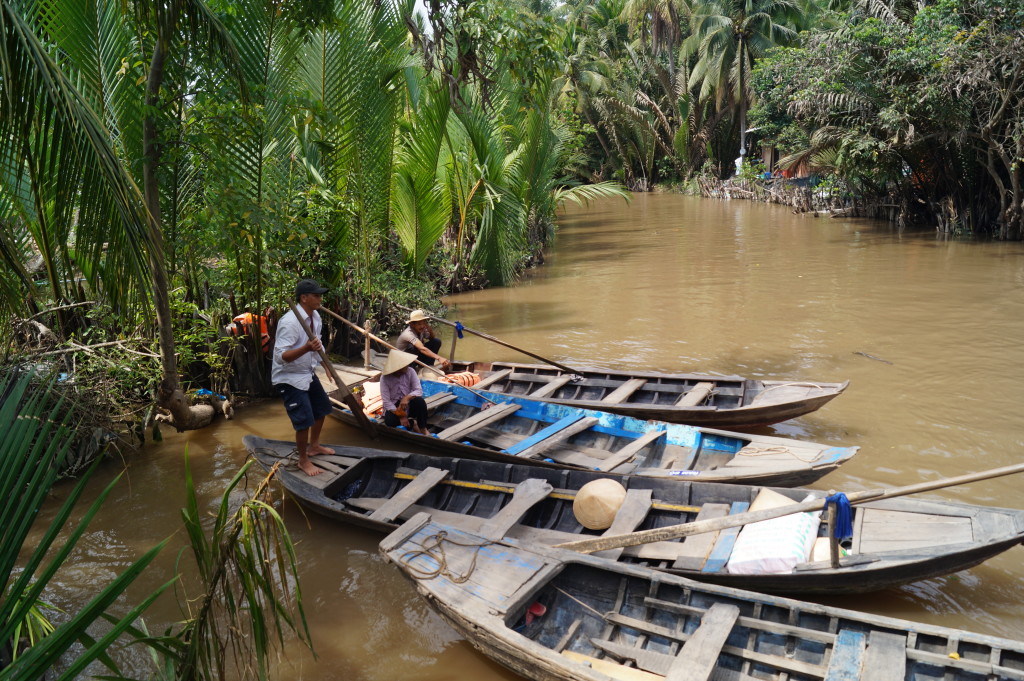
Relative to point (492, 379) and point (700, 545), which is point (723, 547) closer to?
point (700, 545)

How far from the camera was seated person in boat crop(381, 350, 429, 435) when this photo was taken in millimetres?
6594

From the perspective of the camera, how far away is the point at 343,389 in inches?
252

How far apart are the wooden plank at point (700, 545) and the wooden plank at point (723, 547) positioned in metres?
0.03

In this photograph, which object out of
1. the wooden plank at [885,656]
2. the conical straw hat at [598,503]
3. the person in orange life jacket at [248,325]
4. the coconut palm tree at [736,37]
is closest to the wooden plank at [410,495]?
the conical straw hat at [598,503]

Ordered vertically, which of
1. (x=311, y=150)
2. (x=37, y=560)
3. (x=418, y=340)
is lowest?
(x=418, y=340)

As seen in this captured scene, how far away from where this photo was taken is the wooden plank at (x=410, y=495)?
498cm

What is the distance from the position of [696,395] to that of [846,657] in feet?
12.3

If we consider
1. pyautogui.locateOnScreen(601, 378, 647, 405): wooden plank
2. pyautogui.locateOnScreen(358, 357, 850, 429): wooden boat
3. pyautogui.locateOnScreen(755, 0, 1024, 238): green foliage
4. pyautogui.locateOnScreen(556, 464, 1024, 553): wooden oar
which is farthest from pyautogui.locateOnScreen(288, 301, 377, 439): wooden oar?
pyautogui.locateOnScreen(755, 0, 1024, 238): green foliage

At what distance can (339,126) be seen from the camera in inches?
332

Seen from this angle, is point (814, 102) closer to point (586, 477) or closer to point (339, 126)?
point (339, 126)

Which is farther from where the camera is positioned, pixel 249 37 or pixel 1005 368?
pixel 1005 368

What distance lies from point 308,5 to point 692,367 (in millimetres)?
5696

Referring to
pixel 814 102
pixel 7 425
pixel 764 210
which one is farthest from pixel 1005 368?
pixel 764 210

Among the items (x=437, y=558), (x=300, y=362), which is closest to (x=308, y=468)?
(x=300, y=362)
